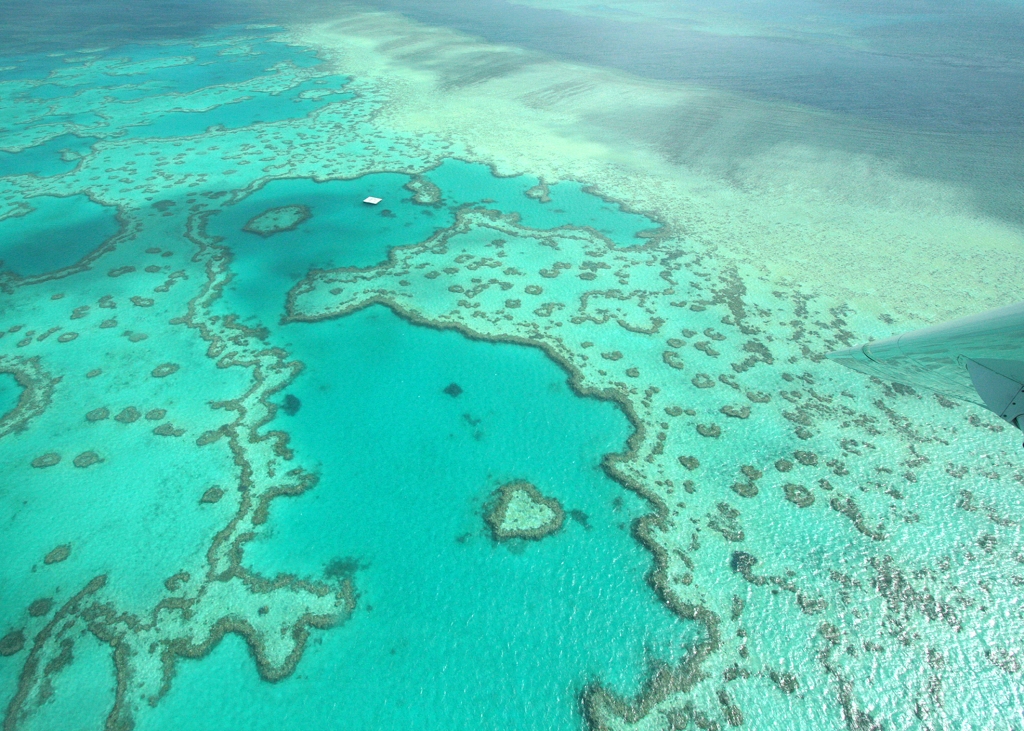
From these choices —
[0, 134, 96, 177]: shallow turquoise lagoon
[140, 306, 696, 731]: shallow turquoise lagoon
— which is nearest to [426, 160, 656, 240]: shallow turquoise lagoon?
[140, 306, 696, 731]: shallow turquoise lagoon

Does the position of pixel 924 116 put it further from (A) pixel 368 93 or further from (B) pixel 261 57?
(B) pixel 261 57

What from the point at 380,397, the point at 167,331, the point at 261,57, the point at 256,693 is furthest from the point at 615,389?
the point at 261,57

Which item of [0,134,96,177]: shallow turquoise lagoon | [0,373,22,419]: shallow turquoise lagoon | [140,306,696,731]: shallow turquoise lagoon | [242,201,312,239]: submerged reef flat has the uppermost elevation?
[242,201,312,239]: submerged reef flat

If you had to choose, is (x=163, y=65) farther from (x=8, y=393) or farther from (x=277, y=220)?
(x=8, y=393)

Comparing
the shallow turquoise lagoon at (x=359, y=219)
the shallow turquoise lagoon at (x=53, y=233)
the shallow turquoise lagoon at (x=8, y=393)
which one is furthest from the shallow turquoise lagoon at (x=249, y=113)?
the shallow turquoise lagoon at (x=8, y=393)

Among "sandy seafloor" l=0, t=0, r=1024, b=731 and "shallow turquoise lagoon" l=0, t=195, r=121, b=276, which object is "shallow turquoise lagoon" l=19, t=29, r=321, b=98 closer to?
"sandy seafloor" l=0, t=0, r=1024, b=731

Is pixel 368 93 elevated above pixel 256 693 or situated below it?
above
